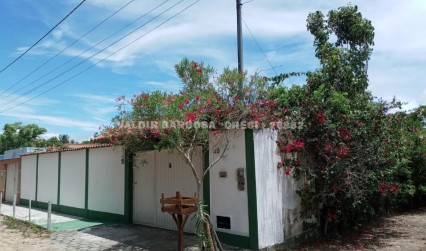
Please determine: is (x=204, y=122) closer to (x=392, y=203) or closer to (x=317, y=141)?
(x=317, y=141)

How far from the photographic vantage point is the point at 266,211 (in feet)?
25.2

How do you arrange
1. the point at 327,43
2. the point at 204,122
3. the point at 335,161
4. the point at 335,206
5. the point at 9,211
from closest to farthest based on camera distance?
1. the point at 204,122
2. the point at 335,161
3. the point at 335,206
4. the point at 327,43
5. the point at 9,211

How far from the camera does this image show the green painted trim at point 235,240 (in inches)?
295

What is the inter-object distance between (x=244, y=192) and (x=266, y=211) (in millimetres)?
622

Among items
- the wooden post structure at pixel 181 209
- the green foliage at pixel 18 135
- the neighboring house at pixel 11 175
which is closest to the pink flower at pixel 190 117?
the wooden post structure at pixel 181 209

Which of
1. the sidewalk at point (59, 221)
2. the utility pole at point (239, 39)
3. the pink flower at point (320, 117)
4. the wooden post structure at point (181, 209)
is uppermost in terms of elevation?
the utility pole at point (239, 39)

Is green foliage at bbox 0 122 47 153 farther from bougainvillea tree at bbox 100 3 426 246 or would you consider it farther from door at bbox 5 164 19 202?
bougainvillea tree at bbox 100 3 426 246

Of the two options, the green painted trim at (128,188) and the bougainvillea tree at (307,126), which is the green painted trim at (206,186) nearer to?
the bougainvillea tree at (307,126)

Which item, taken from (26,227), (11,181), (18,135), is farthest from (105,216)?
(18,135)

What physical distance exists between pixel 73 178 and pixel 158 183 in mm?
5417

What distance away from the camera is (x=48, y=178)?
15977 millimetres

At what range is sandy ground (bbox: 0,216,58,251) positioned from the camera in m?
8.66

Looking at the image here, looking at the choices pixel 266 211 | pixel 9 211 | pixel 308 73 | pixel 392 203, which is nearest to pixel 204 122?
pixel 266 211

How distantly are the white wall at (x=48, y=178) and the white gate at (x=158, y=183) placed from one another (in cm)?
598
